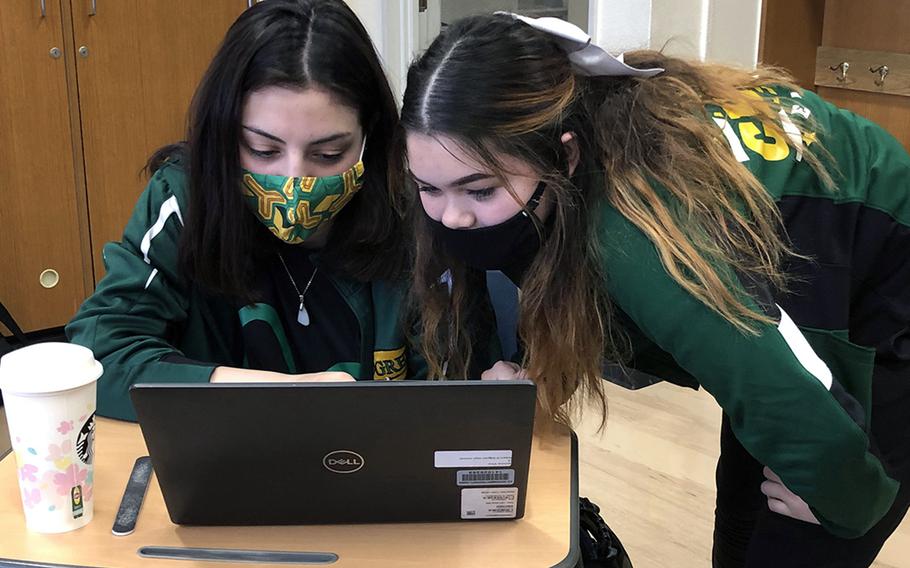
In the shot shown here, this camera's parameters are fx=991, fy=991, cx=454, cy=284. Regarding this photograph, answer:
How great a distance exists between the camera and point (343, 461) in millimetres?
929

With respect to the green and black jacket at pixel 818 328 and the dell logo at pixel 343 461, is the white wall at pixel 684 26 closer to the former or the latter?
the green and black jacket at pixel 818 328

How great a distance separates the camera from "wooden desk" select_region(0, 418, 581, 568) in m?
0.95

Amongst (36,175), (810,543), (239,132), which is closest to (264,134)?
(239,132)

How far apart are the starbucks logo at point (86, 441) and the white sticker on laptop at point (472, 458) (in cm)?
34

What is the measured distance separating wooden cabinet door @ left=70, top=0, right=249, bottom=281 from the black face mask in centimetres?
217

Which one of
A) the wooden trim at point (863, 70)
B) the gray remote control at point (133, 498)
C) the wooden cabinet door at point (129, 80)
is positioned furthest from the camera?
the wooden trim at point (863, 70)

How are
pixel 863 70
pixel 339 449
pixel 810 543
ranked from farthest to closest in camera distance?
Result: 1. pixel 863 70
2. pixel 810 543
3. pixel 339 449

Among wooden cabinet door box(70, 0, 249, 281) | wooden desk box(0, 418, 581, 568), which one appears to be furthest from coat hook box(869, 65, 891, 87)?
wooden desk box(0, 418, 581, 568)

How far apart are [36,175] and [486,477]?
2.47 meters

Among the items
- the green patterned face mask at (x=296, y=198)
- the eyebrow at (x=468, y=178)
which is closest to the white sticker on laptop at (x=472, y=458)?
the eyebrow at (x=468, y=178)

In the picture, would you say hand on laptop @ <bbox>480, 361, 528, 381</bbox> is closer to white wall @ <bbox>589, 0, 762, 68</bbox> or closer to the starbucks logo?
the starbucks logo

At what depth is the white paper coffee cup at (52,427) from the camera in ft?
2.98

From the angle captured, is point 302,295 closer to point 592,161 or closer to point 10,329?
point 592,161

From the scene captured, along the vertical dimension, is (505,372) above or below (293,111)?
below
